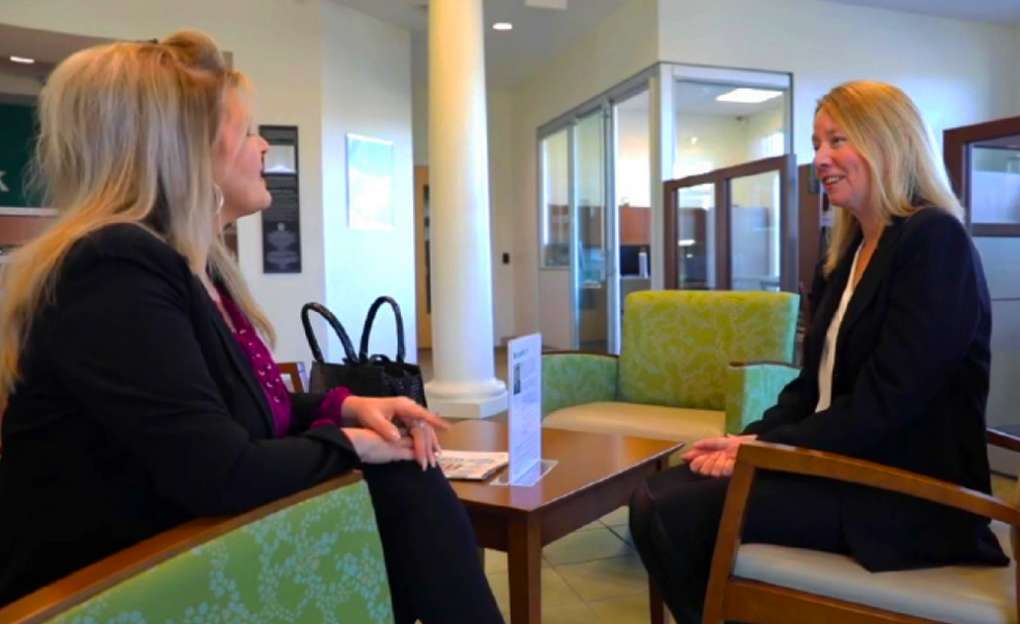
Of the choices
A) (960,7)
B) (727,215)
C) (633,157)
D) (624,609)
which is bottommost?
(624,609)

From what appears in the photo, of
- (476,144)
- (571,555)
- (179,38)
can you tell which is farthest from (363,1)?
(179,38)

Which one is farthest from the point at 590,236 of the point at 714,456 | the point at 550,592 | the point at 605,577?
the point at 714,456

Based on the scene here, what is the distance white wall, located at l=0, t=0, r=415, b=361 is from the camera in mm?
5070

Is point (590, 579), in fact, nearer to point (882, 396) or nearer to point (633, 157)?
point (882, 396)

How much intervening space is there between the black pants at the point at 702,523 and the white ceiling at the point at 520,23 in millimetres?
4857

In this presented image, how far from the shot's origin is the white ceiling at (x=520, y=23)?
5.71 metres

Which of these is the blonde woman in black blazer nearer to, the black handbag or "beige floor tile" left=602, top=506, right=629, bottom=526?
the black handbag

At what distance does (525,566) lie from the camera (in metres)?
1.47

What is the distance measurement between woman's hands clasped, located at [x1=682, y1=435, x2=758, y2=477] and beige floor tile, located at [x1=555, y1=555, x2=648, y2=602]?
2.32 feet

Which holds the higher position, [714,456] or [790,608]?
[714,456]

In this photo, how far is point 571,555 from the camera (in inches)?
97.3

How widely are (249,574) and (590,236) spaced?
6.39m

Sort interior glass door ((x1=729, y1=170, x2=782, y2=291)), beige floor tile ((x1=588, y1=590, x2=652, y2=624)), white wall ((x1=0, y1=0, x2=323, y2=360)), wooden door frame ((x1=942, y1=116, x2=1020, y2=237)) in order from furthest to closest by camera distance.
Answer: white wall ((x1=0, y1=0, x2=323, y2=360))
interior glass door ((x1=729, y1=170, x2=782, y2=291))
wooden door frame ((x1=942, y1=116, x2=1020, y2=237))
beige floor tile ((x1=588, y1=590, x2=652, y2=624))

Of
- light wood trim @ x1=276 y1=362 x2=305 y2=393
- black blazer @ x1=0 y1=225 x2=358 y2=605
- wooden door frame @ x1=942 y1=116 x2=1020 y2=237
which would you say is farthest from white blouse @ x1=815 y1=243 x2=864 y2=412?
wooden door frame @ x1=942 y1=116 x2=1020 y2=237
